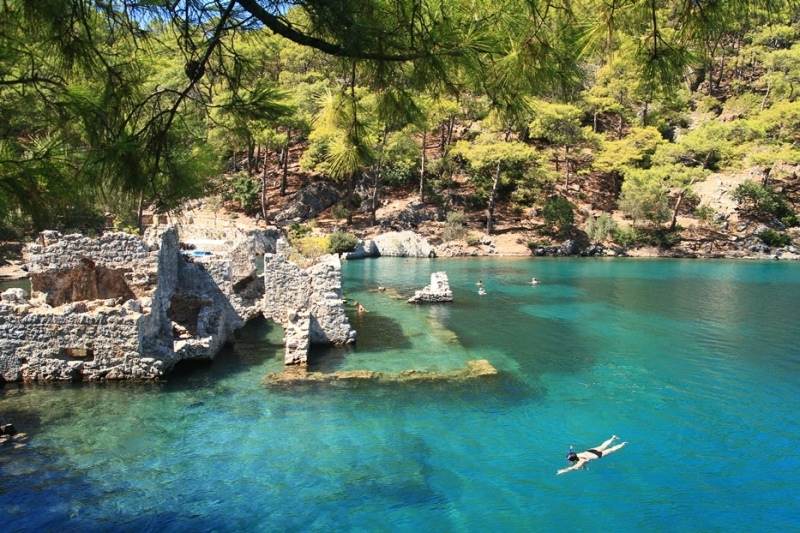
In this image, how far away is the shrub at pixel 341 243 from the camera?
40219 mm

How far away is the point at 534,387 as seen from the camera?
43.4 ft

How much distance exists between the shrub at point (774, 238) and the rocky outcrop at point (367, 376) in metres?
40.1

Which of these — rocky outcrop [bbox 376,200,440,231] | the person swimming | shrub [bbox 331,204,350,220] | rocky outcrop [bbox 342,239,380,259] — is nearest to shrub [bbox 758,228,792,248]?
rocky outcrop [bbox 376,200,440,231]

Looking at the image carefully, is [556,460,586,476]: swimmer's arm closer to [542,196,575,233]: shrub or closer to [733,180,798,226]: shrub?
[542,196,575,233]: shrub

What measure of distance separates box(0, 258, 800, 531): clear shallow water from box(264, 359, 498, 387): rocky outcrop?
53cm

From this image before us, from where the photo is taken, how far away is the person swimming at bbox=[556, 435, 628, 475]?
912 cm

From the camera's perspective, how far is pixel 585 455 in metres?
9.37

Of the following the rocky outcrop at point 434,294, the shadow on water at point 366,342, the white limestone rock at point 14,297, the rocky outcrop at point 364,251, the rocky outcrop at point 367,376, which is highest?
the rocky outcrop at point 364,251

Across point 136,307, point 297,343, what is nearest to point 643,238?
point 297,343

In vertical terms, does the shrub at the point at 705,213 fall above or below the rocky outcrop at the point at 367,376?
above

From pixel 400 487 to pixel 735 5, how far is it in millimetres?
7332

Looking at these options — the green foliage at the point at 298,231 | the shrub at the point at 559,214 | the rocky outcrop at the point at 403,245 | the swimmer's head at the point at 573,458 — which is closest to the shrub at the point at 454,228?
the rocky outcrop at the point at 403,245

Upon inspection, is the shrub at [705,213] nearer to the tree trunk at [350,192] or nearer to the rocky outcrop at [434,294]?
the tree trunk at [350,192]

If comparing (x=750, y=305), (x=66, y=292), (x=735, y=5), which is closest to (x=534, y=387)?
(x=735, y=5)
